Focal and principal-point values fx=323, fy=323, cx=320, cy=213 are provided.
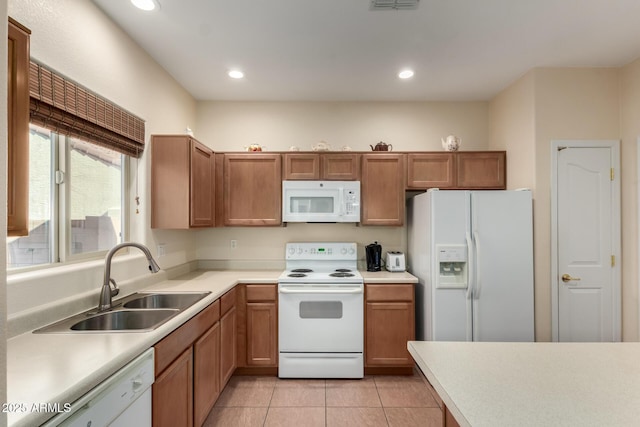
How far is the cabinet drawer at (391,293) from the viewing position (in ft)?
9.53

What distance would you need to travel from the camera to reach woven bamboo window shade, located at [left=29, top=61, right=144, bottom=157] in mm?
1510

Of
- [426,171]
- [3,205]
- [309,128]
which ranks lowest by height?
[3,205]

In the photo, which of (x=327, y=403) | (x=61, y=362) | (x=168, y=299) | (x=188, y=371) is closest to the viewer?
(x=61, y=362)

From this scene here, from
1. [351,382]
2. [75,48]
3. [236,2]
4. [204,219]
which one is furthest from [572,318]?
[75,48]

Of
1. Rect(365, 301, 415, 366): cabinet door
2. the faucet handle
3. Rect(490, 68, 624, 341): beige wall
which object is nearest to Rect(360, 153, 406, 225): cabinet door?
Rect(365, 301, 415, 366): cabinet door

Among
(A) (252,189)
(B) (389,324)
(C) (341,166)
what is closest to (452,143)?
(C) (341,166)

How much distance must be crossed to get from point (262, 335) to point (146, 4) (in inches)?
102

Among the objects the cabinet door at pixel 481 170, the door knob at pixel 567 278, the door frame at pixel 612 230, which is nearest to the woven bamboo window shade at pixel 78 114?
the cabinet door at pixel 481 170

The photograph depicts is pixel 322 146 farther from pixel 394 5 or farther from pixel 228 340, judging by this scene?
pixel 228 340

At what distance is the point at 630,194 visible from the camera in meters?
2.64

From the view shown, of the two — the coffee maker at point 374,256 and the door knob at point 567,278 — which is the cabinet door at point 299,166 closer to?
the coffee maker at point 374,256

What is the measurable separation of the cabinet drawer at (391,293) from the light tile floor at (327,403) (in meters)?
0.71

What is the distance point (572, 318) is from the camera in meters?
2.73

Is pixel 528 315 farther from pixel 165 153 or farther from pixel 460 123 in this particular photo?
pixel 165 153
